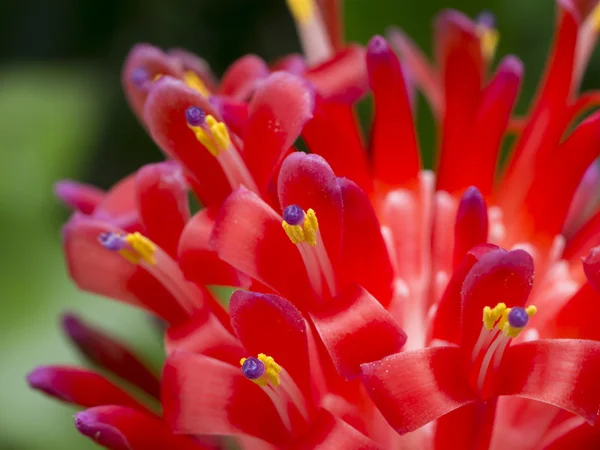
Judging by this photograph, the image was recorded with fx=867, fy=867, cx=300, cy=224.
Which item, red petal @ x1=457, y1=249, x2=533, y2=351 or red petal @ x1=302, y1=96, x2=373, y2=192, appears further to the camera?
red petal @ x1=302, y1=96, x2=373, y2=192

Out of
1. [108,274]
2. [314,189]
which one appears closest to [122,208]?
[108,274]

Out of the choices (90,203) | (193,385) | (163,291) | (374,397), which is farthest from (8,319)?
(374,397)

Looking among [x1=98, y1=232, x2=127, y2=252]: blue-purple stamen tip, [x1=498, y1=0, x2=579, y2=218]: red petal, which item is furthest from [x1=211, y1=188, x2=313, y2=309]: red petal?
[x1=498, y1=0, x2=579, y2=218]: red petal

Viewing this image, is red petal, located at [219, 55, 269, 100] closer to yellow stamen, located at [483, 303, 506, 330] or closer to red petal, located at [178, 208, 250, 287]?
red petal, located at [178, 208, 250, 287]

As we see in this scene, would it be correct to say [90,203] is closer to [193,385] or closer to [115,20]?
[193,385]

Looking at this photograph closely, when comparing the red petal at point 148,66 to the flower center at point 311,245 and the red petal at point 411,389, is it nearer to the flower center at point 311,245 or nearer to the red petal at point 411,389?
the flower center at point 311,245

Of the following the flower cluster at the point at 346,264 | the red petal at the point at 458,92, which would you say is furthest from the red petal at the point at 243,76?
the red petal at the point at 458,92
